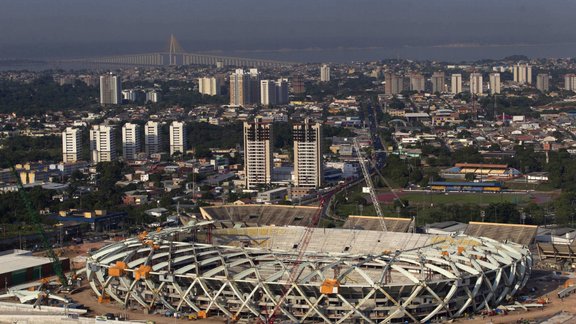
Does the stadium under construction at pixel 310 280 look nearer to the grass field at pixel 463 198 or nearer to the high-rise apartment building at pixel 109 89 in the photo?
the grass field at pixel 463 198

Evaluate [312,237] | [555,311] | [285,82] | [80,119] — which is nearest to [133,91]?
[285,82]

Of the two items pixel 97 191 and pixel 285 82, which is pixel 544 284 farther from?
pixel 285 82

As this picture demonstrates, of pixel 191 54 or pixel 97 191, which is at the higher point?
pixel 191 54

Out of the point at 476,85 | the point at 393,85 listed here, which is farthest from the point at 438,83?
the point at 393,85

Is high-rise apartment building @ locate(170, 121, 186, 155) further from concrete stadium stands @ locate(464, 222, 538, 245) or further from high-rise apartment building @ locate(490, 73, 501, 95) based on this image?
high-rise apartment building @ locate(490, 73, 501, 95)

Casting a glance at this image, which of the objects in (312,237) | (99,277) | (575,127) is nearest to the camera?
(99,277)

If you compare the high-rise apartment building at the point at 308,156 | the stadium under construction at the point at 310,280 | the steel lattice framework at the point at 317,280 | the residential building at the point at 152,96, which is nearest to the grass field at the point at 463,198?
the high-rise apartment building at the point at 308,156
